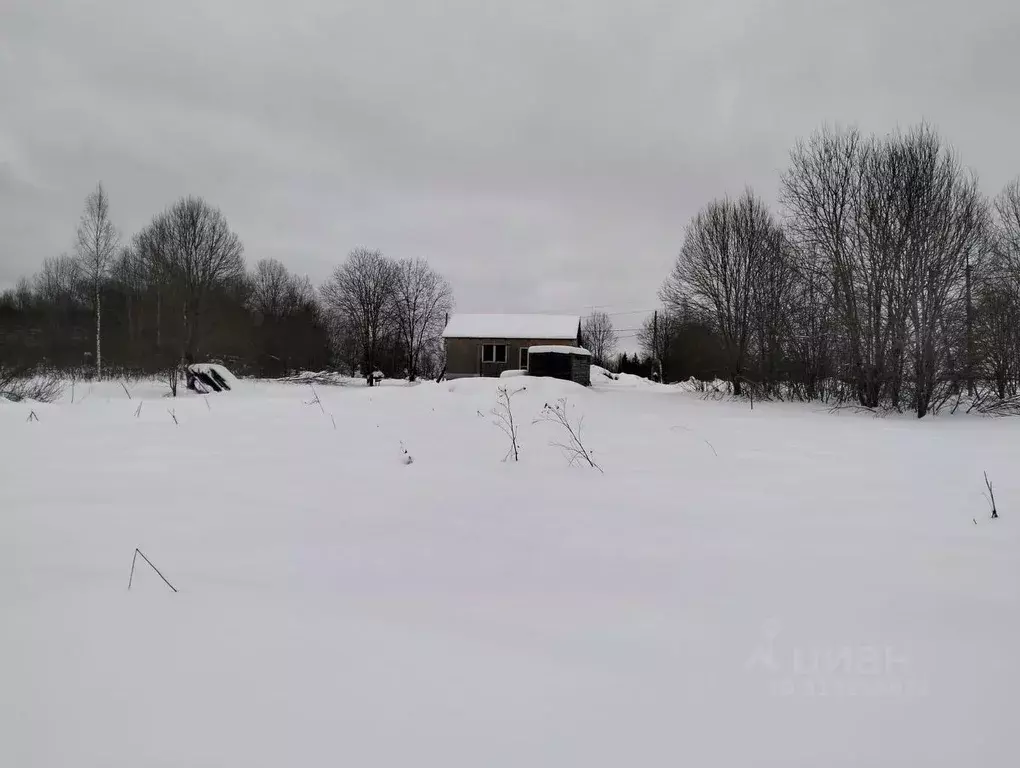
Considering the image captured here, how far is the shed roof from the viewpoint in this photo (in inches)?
1335

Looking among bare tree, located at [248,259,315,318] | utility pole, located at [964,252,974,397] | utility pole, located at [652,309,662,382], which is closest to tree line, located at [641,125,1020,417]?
utility pole, located at [964,252,974,397]

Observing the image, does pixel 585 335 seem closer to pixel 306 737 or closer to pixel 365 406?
pixel 365 406

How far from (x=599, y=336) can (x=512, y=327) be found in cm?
3318

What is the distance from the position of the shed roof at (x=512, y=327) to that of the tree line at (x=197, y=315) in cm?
601

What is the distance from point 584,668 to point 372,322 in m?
40.0

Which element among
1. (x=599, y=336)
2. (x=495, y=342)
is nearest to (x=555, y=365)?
(x=495, y=342)

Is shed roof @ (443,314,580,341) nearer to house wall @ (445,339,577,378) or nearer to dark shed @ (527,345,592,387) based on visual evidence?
house wall @ (445,339,577,378)

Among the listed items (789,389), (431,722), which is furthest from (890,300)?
(431,722)

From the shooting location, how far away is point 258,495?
327cm

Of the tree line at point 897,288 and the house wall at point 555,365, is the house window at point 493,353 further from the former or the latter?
the tree line at point 897,288

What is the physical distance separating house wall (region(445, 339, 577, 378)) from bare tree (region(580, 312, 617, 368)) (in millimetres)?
29522

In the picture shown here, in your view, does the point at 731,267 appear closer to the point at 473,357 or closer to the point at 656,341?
the point at 473,357

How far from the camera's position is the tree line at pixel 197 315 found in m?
25.2

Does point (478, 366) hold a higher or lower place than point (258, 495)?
higher
